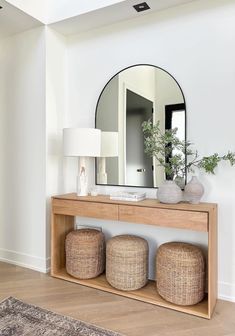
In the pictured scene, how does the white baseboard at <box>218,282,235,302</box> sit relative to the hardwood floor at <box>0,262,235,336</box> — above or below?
above

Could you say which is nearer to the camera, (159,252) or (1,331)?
(1,331)

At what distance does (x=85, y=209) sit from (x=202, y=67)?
161cm

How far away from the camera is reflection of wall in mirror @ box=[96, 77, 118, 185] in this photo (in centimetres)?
267

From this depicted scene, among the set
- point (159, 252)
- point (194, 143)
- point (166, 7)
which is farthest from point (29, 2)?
point (159, 252)

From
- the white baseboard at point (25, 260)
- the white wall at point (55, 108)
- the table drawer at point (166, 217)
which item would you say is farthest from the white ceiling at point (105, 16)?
the white baseboard at point (25, 260)

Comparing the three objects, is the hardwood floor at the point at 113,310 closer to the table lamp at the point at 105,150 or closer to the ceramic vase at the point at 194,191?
the ceramic vase at the point at 194,191

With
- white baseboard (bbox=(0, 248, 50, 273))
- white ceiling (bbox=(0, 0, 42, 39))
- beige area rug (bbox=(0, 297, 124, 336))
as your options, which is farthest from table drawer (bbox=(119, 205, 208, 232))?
white ceiling (bbox=(0, 0, 42, 39))

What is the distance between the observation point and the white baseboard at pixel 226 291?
2.15m

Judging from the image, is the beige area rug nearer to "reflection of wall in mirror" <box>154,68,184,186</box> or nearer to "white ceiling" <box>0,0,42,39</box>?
"reflection of wall in mirror" <box>154,68,184,186</box>

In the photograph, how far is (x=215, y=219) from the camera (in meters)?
2.10

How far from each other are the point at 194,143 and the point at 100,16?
150cm

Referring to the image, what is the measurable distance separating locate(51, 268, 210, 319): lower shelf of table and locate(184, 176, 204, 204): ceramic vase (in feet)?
2.62

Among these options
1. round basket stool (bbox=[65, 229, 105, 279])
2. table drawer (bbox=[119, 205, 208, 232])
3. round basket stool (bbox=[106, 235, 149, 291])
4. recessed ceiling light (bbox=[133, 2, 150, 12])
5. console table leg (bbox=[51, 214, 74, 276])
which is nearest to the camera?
table drawer (bbox=[119, 205, 208, 232])

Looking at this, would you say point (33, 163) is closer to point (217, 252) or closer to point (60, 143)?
point (60, 143)
